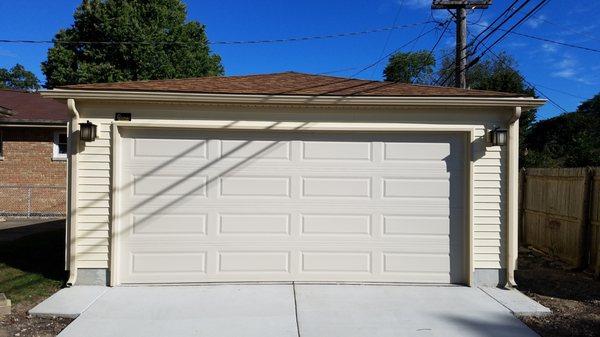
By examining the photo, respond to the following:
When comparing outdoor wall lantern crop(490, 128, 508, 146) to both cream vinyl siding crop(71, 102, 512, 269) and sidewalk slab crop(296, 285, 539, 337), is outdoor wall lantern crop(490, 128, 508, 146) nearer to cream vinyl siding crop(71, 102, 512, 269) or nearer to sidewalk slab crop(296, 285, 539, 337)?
cream vinyl siding crop(71, 102, 512, 269)

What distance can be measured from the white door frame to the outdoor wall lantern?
0.28 metres

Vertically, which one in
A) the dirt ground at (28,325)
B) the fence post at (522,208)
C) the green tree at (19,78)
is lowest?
the dirt ground at (28,325)

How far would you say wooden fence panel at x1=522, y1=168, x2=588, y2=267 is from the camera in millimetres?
8445

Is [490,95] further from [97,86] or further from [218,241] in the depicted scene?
[97,86]

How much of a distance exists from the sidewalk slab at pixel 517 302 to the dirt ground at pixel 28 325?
5.39 meters

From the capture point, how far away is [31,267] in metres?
7.84

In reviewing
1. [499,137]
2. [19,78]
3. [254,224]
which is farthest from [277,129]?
[19,78]

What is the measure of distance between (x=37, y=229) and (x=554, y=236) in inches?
486

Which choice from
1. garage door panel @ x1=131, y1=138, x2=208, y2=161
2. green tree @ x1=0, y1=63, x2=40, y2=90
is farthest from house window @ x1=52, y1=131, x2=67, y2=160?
green tree @ x1=0, y1=63, x2=40, y2=90

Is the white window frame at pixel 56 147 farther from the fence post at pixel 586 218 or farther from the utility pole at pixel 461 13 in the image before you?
the fence post at pixel 586 218

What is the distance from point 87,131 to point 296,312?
3.79 m

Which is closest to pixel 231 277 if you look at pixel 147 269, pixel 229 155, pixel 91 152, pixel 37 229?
pixel 147 269

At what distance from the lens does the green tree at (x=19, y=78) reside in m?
62.6

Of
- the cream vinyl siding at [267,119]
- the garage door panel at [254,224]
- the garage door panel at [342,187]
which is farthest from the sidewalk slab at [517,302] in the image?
the garage door panel at [254,224]
